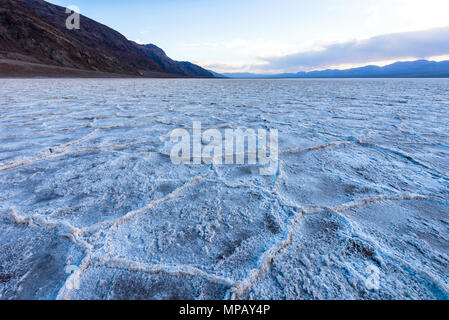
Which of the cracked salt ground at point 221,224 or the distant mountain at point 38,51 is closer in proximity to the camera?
the cracked salt ground at point 221,224

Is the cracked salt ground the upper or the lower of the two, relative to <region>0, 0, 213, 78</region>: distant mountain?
lower

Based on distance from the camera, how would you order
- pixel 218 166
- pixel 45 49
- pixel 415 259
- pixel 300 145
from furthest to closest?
pixel 45 49 < pixel 300 145 < pixel 218 166 < pixel 415 259

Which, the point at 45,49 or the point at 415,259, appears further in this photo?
the point at 45,49

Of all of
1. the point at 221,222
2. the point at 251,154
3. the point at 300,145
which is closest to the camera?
the point at 221,222

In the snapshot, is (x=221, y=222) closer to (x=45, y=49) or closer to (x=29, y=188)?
(x=29, y=188)

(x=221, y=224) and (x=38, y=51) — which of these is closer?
(x=221, y=224)

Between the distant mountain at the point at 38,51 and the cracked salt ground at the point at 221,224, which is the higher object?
the distant mountain at the point at 38,51

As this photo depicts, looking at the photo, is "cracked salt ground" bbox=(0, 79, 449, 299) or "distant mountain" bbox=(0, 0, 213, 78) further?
"distant mountain" bbox=(0, 0, 213, 78)

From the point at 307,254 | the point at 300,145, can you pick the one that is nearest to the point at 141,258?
the point at 307,254

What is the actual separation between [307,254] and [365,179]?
2.51 feet

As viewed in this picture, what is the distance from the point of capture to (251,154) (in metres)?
1.63

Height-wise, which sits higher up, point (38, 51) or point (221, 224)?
point (38, 51)
